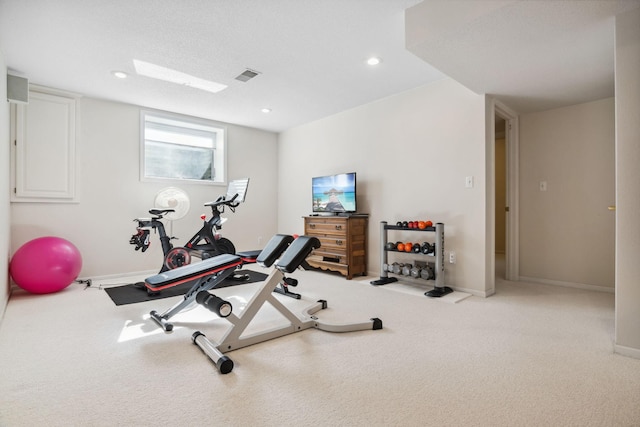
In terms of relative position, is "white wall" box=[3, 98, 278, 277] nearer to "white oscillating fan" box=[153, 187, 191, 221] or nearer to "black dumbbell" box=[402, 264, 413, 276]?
"white oscillating fan" box=[153, 187, 191, 221]

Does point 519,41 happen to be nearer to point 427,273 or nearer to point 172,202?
point 427,273

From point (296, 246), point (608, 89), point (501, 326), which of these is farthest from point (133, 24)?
point (608, 89)

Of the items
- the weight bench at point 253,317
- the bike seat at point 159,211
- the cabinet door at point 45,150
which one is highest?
the cabinet door at point 45,150

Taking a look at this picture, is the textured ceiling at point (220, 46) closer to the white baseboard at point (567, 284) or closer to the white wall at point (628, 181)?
the white wall at point (628, 181)

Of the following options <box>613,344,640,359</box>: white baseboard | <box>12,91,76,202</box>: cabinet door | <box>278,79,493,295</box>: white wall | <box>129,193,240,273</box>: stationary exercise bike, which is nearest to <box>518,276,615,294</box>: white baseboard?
<box>278,79,493,295</box>: white wall

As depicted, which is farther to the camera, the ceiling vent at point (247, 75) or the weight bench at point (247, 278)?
the ceiling vent at point (247, 75)

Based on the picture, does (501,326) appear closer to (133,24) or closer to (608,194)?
(608,194)

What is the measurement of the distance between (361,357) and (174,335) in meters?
1.39

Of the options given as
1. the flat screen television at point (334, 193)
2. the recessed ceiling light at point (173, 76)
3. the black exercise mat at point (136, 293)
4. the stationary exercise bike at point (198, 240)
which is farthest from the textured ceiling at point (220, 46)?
the black exercise mat at point (136, 293)

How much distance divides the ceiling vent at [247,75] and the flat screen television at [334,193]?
181 cm

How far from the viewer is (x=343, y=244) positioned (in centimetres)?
440

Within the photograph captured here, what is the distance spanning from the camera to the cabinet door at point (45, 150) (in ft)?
12.5

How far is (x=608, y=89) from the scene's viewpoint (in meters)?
3.33

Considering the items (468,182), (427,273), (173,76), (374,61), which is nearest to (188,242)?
(173,76)
